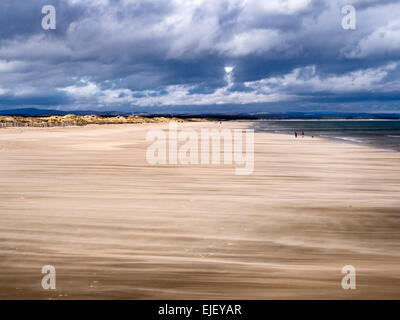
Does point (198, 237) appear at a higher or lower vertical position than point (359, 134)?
lower

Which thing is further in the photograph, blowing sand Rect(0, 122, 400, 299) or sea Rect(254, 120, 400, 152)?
sea Rect(254, 120, 400, 152)

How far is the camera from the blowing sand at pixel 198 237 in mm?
5363

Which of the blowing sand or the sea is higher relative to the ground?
the sea

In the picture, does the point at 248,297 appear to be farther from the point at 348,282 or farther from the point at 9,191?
the point at 9,191

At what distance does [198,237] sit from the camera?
7.38 meters

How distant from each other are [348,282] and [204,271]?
206cm

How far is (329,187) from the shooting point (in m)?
12.6

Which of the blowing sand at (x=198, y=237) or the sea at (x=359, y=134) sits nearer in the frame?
the blowing sand at (x=198, y=237)

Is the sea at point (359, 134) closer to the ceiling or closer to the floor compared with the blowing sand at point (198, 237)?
closer to the ceiling

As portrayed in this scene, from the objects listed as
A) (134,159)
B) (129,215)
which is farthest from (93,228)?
(134,159)

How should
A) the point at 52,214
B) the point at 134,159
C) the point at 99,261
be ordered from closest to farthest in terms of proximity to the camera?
the point at 99,261 < the point at 52,214 < the point at 134,159

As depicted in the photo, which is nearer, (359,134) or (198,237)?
(198,237)

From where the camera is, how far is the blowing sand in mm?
5363
